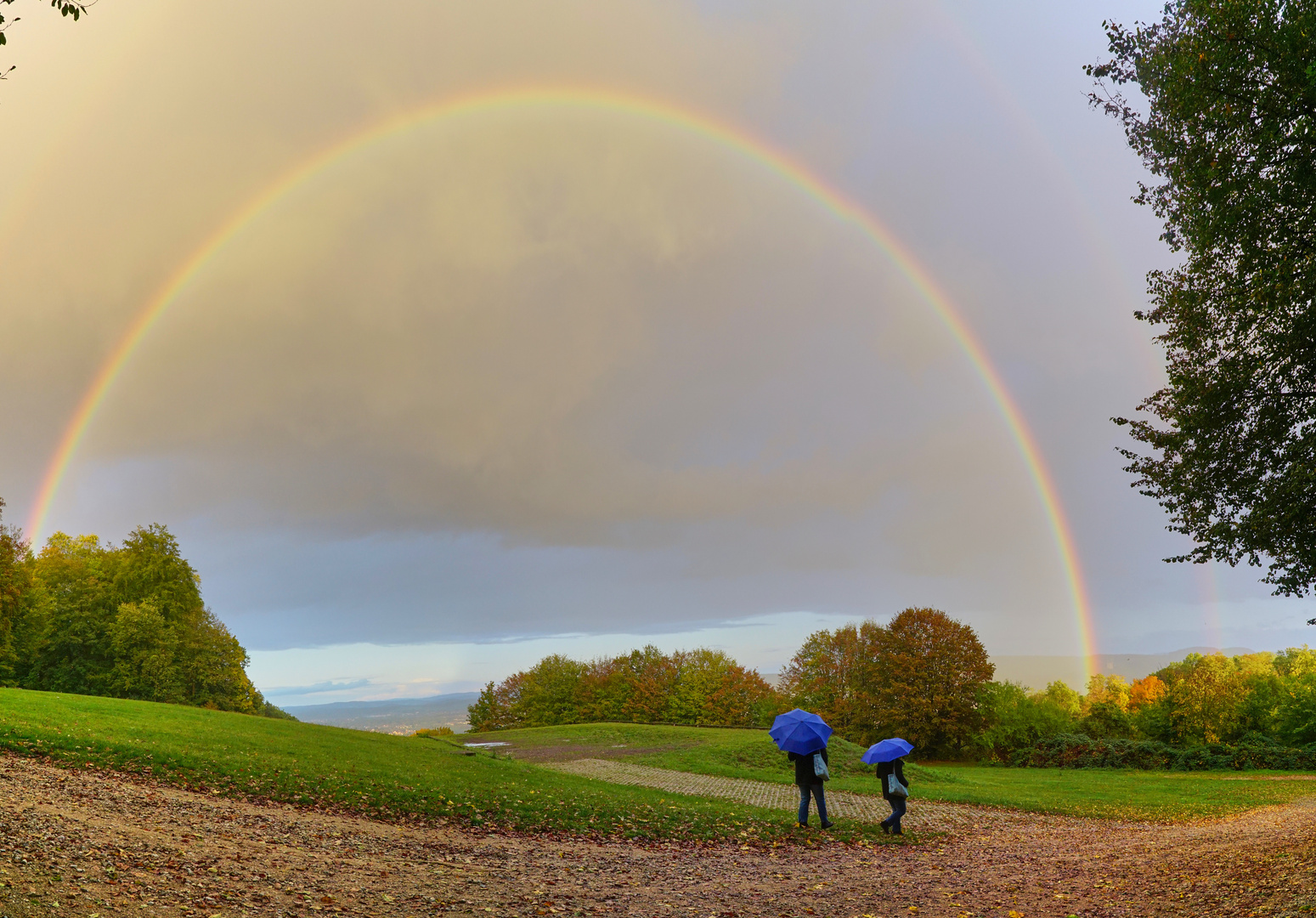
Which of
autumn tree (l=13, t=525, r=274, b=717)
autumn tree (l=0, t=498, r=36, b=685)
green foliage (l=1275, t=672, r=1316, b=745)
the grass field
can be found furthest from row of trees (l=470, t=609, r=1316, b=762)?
autumn tree (l=0, t=498, r=36, b=685)

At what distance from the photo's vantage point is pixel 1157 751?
4416 cm

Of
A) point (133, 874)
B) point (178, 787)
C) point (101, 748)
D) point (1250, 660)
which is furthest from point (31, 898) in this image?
point (1250, 660)

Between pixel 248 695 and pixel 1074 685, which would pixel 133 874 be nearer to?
pixel 248 695

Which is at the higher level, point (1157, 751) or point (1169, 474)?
point (1169, 474)

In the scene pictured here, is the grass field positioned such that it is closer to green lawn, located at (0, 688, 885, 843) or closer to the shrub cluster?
green lawn, located at (0, 688, 885, 843)

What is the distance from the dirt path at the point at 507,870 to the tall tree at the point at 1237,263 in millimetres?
5902

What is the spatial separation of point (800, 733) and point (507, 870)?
785 centimetres

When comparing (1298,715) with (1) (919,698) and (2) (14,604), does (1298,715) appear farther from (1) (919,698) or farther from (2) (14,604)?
(2) (14,604)

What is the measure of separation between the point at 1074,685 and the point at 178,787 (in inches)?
2807

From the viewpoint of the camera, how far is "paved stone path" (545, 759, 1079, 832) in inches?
817

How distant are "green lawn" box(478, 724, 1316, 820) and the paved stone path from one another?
1542mm

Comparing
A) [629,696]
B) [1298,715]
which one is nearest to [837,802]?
[1298,715]

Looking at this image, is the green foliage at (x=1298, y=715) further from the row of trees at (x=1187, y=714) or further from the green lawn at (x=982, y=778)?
the green lawn at (x=982, y=778)

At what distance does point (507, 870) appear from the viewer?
38.8 feet
